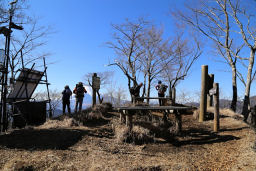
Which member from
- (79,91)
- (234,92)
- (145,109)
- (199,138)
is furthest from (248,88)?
(79,91)

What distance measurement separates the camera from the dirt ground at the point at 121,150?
4086mm

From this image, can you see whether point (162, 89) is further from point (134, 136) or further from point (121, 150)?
point (121, 150)

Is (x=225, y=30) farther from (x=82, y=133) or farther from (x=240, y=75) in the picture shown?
(x=82, y=133)

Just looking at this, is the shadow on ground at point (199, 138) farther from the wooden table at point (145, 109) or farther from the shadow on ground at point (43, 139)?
the shadow on ground at point (43, 139)

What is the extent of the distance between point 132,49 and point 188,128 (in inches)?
475

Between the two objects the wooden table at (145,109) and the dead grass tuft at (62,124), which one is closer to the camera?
the wooden table at (145,109)

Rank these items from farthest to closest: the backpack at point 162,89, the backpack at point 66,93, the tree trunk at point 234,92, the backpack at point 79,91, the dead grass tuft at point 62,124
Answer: the tree trunk at point 234,92
the backpack at point 162,89
the backpack at point 66,93
the backpack at point 79,91
the dead grass tuft at point 62,124

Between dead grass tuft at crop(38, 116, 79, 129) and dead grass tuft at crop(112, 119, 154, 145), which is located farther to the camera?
dead grass tuft at crop(38, 116, 79, 129)

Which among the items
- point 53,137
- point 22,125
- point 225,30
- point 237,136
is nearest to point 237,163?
point 237,136

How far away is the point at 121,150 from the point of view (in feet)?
16.9

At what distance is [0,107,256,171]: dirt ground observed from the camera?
13.4 feet

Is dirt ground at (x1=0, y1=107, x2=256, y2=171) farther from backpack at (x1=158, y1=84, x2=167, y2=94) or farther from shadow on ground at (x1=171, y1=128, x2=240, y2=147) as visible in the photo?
backpack at (x1=158, y1=84, x2=167, y2=94)

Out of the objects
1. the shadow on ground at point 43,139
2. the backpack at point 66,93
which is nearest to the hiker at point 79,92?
the backpack at point 66,93

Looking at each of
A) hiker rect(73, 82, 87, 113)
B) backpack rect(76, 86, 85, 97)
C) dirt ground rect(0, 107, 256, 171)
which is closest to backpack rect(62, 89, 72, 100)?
hiker rect(73, 82, 87, 113)
